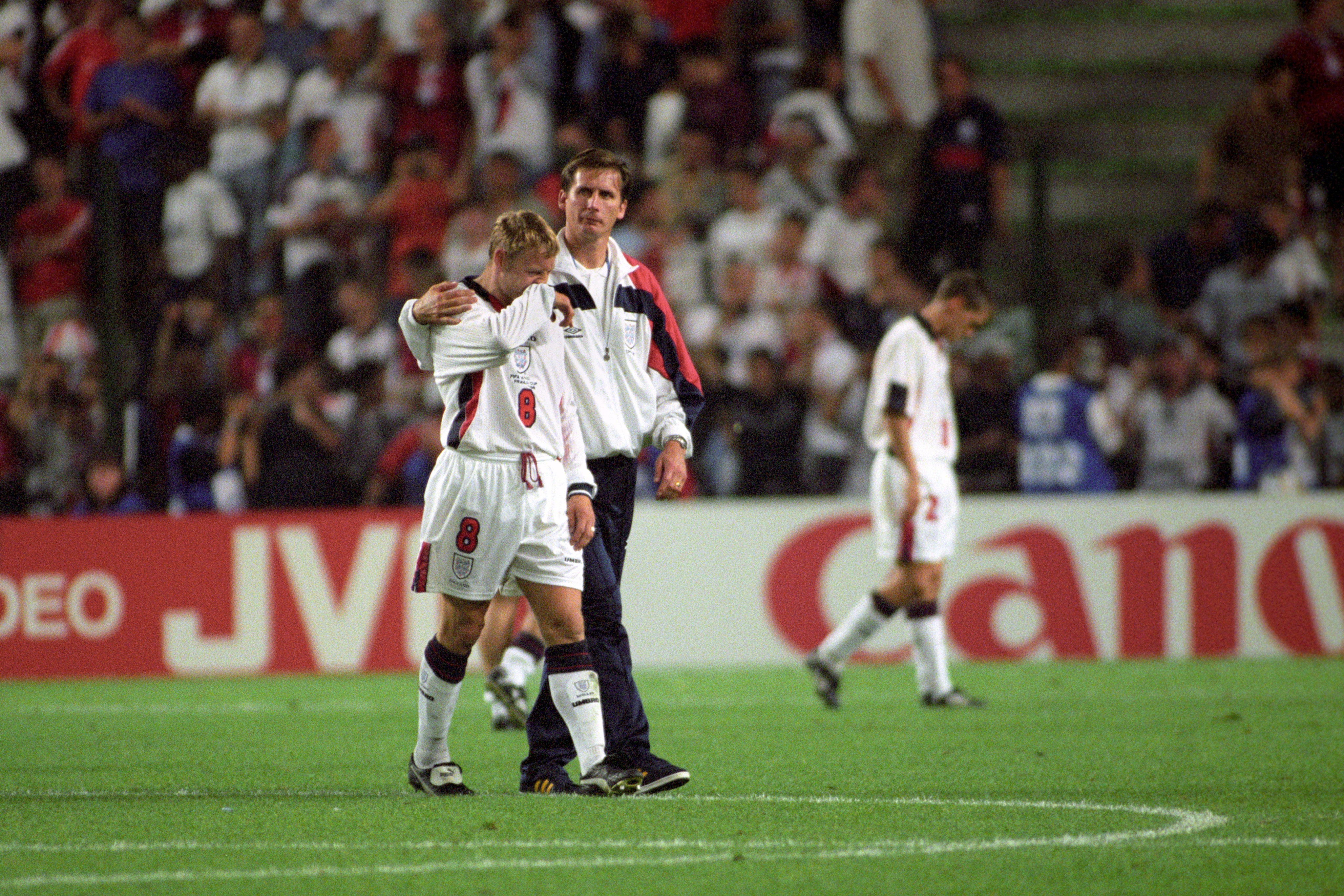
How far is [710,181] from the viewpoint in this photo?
49.8 feet

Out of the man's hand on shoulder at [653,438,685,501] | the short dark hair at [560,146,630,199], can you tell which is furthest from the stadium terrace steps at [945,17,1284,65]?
the man's hand on shoulder at [653,438,685,501]

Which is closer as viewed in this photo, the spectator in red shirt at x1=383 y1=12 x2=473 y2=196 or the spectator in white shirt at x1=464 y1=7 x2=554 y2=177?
the spectator in white shirt at x1=464 y1=7 x2=554 y2=177

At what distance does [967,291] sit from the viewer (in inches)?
396

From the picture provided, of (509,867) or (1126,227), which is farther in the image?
(1126,227)

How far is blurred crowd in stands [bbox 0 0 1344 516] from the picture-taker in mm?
13492

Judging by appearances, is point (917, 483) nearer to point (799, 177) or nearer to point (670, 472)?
point (670, 472)

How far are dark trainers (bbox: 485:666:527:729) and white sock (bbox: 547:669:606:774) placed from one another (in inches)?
107

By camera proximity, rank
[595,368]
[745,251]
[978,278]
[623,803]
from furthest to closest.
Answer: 1. [745,251]
2. [978,278]
3. [595,368]
4. [623,803]

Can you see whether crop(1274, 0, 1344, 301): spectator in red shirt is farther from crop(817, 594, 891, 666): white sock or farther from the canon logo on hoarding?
crop(817, 594, 891, 666): white sock

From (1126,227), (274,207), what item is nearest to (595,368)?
(274,207)

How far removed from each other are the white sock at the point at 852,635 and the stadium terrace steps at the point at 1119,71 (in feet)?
26.8

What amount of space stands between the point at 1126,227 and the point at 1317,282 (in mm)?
2547

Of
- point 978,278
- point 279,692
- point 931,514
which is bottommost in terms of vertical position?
point 279,692

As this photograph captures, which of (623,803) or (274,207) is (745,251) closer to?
(274,207)
